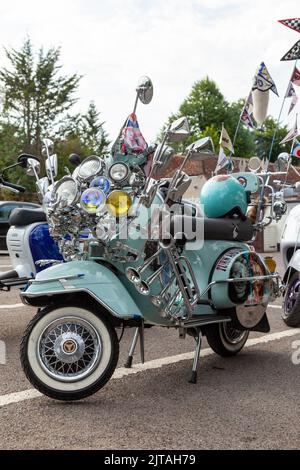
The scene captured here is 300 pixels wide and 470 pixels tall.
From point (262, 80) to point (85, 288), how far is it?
22.7 feet

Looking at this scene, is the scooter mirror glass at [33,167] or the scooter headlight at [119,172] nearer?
the scooter headlight at [119,172]

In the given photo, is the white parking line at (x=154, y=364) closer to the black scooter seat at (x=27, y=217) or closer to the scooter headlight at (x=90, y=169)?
the scooter headlight at (x=90, y=169)

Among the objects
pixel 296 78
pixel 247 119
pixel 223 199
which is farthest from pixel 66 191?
pixel 247 119

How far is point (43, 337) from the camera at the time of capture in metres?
3.51

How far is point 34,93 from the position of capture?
111 feet

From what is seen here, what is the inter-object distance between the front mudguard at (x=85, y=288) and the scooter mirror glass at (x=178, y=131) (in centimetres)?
90

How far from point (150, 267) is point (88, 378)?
2.85ft

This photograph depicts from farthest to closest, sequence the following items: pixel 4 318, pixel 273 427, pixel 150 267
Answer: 1. pixel 4 318
2. pixel 150 267
3. pixel 273 427

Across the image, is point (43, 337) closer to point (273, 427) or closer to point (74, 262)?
point (74, 262)

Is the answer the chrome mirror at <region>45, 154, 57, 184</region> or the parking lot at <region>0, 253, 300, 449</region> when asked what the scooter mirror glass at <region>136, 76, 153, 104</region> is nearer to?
the chrome mirror at <region>45, 154, 57, 184</region>

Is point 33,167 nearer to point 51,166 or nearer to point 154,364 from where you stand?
point 51,166

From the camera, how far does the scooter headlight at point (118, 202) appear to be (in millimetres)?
3598

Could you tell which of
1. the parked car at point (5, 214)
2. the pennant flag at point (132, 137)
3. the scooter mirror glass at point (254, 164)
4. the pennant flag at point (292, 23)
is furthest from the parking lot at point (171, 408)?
the pennant flag at point (292, 23)

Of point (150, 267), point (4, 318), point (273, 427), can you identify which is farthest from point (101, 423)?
point (4, 318)
